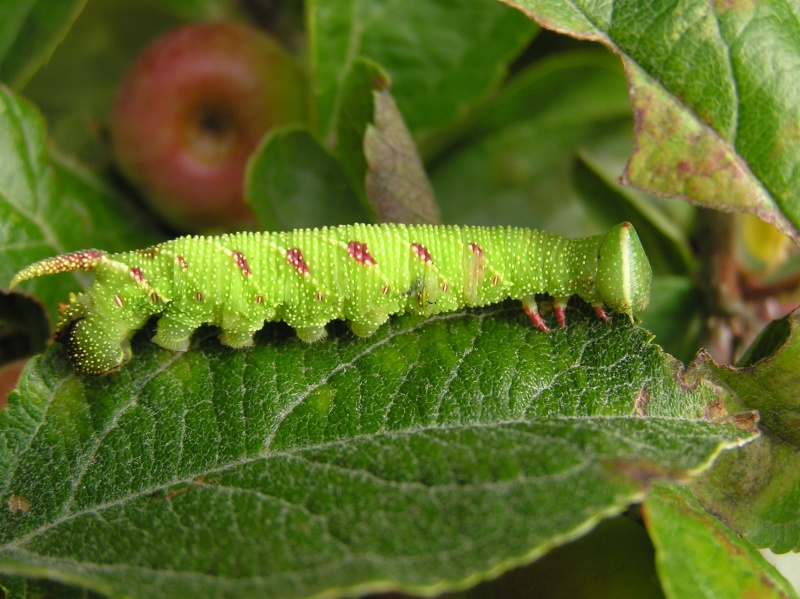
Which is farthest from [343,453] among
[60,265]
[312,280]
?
[60,265]

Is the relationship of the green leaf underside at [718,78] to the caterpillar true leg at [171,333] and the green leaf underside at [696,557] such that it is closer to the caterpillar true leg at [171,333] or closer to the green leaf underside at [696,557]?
the green leaf underside at [696,557]

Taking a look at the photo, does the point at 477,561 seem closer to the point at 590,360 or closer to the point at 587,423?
the point at 587,423

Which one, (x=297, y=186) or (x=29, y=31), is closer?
(x=297, y=186)

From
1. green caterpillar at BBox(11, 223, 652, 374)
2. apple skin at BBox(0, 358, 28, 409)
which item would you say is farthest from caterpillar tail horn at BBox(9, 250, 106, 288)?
apple skin at BBox(0, 358, 28, 409)

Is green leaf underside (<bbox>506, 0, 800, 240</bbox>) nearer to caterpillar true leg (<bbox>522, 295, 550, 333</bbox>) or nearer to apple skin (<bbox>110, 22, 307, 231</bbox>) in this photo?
caterpillar true leg (<bbox>522, 295, 550, 333</bbox>)

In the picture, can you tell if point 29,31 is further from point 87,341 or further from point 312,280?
point 312,280

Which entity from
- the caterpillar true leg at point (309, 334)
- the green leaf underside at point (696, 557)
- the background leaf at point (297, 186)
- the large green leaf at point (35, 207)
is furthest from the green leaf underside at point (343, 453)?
the background leaf at point (297, 186)
